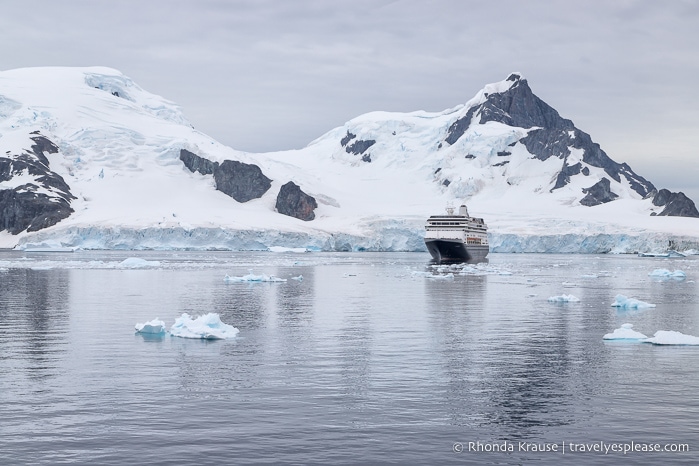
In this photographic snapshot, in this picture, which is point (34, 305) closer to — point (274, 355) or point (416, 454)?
point (274, 355)

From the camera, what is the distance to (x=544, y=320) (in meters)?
37.0

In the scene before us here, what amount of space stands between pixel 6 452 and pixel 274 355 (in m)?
11.7

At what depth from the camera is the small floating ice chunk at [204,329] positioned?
2925cm

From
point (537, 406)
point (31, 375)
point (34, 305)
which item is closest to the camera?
point (537, 406)

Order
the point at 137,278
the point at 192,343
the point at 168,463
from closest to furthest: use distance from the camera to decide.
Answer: the point at 168,463, the point at 192,343, the point at 137,278

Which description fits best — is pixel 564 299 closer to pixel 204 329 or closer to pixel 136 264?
pixel 204 329

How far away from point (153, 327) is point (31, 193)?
174 meters

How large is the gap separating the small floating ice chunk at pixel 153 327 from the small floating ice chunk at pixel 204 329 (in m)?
0.51

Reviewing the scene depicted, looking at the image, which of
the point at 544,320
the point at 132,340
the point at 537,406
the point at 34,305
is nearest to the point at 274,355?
the point at 132,340

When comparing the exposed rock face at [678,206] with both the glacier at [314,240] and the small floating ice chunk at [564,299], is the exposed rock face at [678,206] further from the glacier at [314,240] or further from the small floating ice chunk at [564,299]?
the small floating ice chunk at [564,299]

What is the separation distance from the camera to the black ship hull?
370 ft

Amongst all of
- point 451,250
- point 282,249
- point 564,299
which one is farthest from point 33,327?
point 282,249

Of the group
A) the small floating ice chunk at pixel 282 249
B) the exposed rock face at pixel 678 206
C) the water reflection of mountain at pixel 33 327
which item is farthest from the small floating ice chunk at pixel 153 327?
the exposed rock face at pixel 678 206

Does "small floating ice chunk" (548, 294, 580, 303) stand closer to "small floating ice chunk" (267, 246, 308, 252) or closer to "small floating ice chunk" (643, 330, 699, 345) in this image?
"small floating ice chunk" (643, 330, 699, 345)
